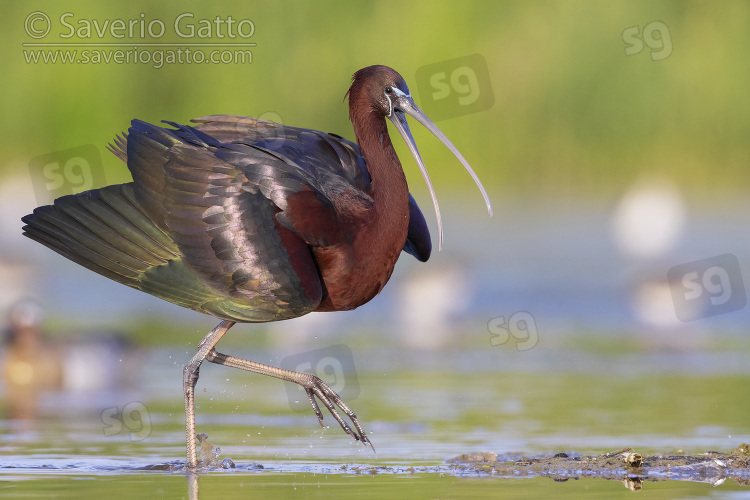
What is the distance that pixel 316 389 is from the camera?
290 inches

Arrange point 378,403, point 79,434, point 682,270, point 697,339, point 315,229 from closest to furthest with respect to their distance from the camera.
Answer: point 315,229 → point 79,434 → point 378,403 → point 697,339 → point 682,270

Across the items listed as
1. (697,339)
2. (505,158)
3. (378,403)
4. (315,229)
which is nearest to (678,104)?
(505,158)

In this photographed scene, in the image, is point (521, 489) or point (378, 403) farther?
point (378, 403)

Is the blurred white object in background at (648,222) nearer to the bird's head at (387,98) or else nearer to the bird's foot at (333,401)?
the bird's head at (387,98)

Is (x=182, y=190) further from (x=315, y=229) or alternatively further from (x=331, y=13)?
(x=331, y=13)

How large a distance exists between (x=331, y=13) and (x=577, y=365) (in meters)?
7.59

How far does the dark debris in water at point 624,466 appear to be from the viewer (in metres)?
6.44

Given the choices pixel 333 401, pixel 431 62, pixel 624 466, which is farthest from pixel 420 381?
pixel 431 62

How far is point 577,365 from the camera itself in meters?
10.3

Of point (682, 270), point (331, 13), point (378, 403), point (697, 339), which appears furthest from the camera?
point (331, 13)

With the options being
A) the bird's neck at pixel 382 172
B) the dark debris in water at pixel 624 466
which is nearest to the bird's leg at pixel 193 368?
the bird's neck at pixel 382 172

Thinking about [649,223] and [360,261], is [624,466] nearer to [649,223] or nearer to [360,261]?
[360,261]

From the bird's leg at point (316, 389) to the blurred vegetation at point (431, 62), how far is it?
8818mm

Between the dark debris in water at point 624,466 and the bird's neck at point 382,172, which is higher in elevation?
the bird's neck at point 382,172
